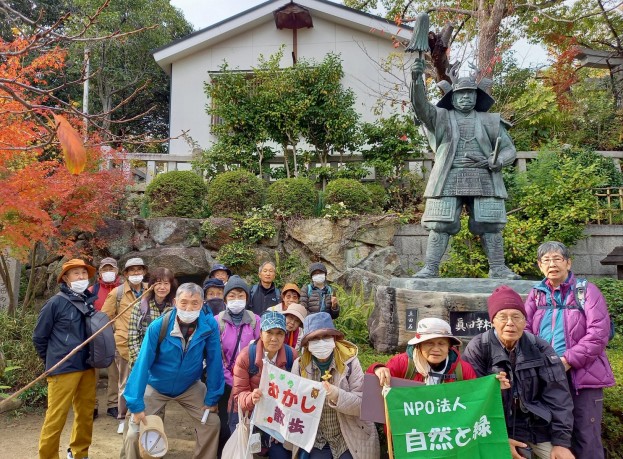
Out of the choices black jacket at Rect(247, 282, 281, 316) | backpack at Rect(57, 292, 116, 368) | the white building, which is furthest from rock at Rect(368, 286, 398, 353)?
the white building

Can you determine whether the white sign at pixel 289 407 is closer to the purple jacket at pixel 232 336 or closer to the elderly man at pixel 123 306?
the purple jacket at pixel 232 336

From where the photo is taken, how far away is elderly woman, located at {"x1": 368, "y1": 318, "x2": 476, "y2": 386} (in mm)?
2719

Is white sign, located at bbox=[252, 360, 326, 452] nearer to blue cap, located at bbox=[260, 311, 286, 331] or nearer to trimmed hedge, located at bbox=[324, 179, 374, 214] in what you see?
blue cap, located at bbox=[260, 311, 286, 331]

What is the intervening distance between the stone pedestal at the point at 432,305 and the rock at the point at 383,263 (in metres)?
3.44

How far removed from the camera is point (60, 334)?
3900mm

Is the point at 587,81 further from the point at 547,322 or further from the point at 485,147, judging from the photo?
the point at 547,322

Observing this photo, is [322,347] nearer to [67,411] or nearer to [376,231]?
[67,411]

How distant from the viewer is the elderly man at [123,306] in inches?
191

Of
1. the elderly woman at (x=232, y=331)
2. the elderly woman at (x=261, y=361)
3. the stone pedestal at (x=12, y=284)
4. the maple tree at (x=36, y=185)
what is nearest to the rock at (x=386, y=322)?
the elderly woman at (x=232, y=331)

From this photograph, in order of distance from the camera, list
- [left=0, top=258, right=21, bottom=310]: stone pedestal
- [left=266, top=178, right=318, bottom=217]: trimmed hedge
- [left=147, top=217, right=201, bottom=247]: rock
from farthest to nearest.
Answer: [left=266, top=178, right=318, bottom=217]: trimmed hedge
[left=147, top=217, right=201, bottom=247]: rock
[left=0, top=258, right=21, bottom=310]: stone pedestal

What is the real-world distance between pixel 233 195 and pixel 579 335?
716cm

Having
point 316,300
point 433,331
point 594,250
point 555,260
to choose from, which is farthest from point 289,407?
point 594,250

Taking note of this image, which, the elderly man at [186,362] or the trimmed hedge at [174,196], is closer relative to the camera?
the elderly man at [186,362]

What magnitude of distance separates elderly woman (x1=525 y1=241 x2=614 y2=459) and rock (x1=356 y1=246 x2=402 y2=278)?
538cm
